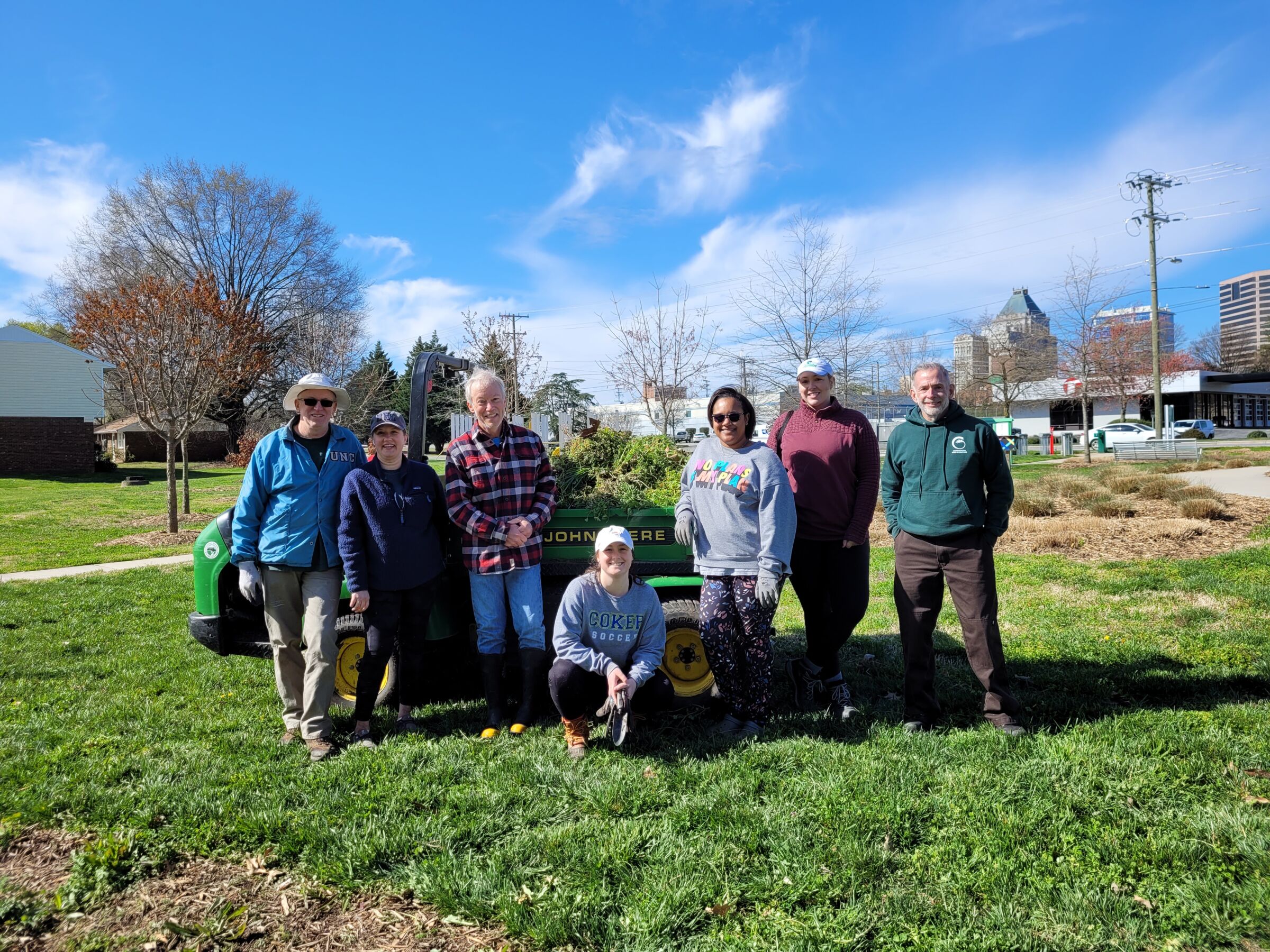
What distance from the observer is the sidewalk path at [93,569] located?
9391 millimetres

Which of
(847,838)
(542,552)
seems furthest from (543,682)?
(847,838)

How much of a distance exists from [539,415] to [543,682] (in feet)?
12.8

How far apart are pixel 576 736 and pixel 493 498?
135 cm

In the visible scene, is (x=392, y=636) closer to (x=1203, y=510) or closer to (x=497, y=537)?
(x=497, y=537)

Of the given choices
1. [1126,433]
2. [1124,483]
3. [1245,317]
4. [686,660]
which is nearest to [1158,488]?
[1124,483]

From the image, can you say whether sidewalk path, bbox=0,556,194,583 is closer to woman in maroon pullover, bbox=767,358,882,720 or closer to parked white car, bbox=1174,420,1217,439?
woman in maroon pullover, bbox=767,358,882,720

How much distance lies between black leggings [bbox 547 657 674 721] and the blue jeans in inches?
12.5

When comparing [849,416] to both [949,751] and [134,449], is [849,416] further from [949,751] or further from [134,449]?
[134,449]

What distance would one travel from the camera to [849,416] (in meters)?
4.51

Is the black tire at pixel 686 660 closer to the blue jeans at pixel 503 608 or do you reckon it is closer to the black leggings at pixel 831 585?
the black leggings at pixel 831 585

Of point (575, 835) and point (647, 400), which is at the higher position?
point (647, 400)

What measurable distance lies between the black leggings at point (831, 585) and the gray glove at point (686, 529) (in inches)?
24.1

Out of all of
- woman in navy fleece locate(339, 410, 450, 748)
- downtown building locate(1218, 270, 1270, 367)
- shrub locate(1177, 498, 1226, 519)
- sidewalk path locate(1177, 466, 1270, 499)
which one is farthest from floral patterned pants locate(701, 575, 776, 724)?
downtown building locate(1218, 270, 1270, 367)

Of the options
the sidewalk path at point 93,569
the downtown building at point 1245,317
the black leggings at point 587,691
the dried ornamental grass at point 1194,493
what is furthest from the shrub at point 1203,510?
the downtown building at point 1245,317
